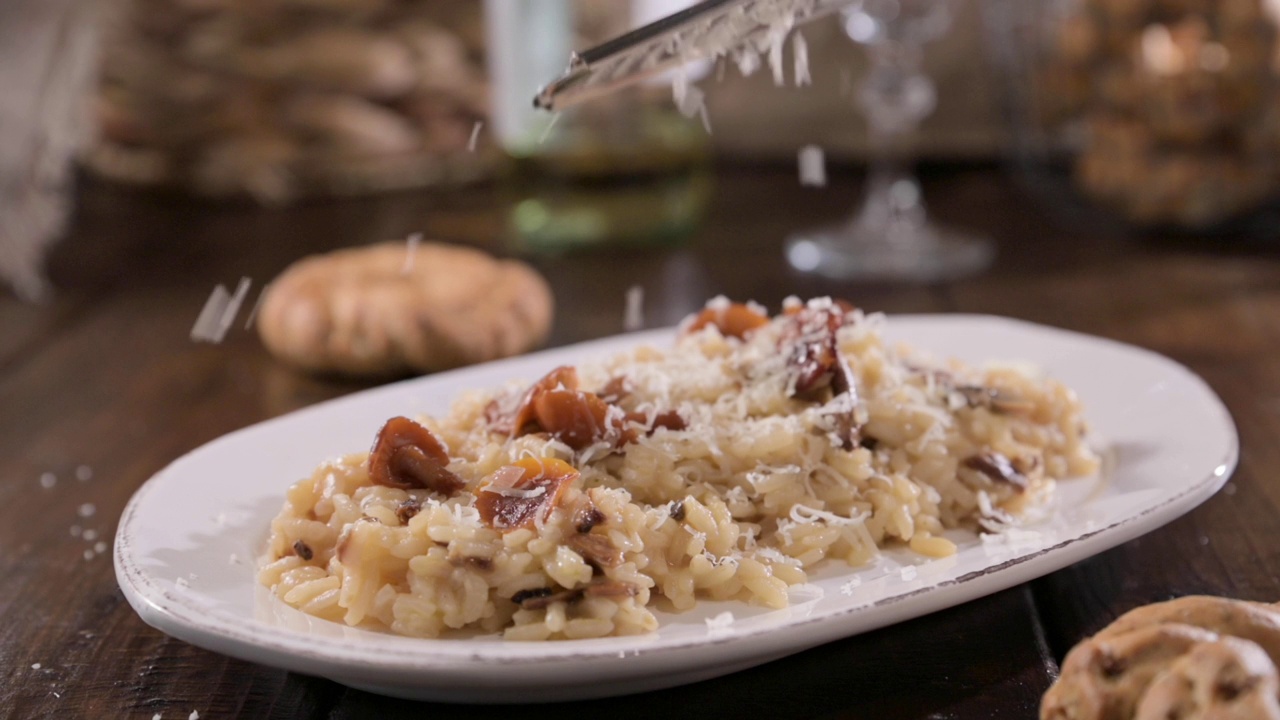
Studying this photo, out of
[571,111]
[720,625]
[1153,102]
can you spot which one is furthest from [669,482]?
[1153,102]

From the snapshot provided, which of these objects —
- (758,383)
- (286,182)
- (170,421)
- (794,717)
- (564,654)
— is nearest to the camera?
(564,654)

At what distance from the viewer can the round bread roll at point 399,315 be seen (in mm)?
2160

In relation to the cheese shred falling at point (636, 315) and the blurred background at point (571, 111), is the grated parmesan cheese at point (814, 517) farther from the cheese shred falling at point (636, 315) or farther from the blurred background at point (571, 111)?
the blurred background at point (571, 111)

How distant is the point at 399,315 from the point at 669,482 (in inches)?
39.2

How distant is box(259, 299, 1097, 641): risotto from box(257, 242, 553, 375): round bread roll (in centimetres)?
67

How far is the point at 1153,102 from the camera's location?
274 centimetres

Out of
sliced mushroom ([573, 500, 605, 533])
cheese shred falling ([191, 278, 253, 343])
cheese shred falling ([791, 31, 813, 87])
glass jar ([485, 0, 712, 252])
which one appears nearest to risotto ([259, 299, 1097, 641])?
sliced mushroom ([573, 500, 605, 533])

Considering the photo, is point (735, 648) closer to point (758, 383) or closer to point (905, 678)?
point (905, 678)

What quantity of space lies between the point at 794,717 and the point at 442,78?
104 inches

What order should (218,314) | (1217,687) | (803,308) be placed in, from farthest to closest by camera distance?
(218,314), (803,308), (1217,687)

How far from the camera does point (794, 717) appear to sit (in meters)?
1.12

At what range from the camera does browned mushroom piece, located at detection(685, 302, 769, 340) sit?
1.67 metres

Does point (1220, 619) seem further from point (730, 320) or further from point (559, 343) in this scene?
point (559, 343)

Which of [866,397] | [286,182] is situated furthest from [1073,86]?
[286,182]
